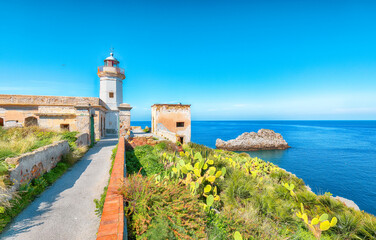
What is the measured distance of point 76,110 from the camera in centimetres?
1170

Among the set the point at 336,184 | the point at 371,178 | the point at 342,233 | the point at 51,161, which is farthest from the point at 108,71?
the point at 371,178

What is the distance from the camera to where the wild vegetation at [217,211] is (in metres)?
2.74

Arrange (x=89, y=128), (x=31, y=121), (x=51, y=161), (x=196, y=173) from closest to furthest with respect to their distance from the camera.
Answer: (x=196, y=173) < (x=51, y=161) < (x=89, y=128) < (x=31, y=121)

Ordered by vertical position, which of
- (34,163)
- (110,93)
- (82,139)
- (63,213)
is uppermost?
(110,93)

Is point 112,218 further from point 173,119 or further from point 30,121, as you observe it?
point 30,121

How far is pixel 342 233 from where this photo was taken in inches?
186

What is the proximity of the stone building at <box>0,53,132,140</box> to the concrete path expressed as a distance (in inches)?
265

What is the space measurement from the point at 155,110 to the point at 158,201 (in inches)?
699

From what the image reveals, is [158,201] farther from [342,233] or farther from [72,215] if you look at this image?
[342,233]

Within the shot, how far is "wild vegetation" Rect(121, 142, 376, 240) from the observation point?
2738 mm

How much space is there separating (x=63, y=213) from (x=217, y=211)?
394 centimetres

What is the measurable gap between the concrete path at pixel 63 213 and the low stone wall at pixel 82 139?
13.3 ft

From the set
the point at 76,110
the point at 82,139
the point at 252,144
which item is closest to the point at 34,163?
the point at 82,139

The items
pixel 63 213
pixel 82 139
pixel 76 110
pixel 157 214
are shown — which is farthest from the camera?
pixel 76 110
